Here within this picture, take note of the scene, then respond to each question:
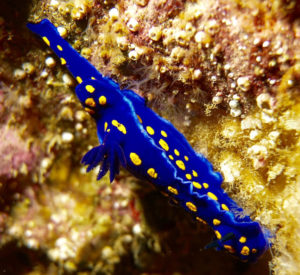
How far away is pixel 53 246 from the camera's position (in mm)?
3471

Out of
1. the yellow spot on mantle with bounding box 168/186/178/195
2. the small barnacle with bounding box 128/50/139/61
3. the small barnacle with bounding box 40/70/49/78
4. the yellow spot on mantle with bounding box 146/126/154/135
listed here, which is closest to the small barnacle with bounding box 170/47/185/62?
the small barnacle with bounding box 128/50/139/61

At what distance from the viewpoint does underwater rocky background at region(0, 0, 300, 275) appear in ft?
5.99

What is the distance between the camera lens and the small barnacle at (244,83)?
1871 mm

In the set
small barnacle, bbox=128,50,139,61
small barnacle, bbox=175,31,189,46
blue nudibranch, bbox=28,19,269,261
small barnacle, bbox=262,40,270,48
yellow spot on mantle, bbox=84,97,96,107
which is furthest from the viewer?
yellow spot on mantle, bbox=84,97,96,107

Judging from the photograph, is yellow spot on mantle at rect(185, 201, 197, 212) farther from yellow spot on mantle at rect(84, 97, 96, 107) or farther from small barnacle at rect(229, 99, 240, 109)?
yellow spot on mantle at rect(84, 97, 96, 107)

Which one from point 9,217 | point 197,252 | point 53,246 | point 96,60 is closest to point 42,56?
point 96,60

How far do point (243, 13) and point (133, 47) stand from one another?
0.96 metres

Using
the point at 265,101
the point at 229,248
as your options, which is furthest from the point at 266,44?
the point at 229,248

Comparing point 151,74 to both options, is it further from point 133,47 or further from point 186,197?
point 186,197

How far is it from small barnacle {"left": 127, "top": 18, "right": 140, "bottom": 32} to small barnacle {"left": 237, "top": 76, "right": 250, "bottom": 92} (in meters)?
0.95

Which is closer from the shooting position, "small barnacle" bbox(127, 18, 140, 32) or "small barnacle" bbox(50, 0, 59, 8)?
"small barnacle" bbox(127, 18, 140, 32)

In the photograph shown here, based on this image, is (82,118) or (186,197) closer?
(186,197)

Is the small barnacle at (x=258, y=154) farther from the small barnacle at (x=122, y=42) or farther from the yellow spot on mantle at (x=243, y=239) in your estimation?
the small barnacle at (x=122, y=42)

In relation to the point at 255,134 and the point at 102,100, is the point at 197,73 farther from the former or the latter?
the point at 102,100
